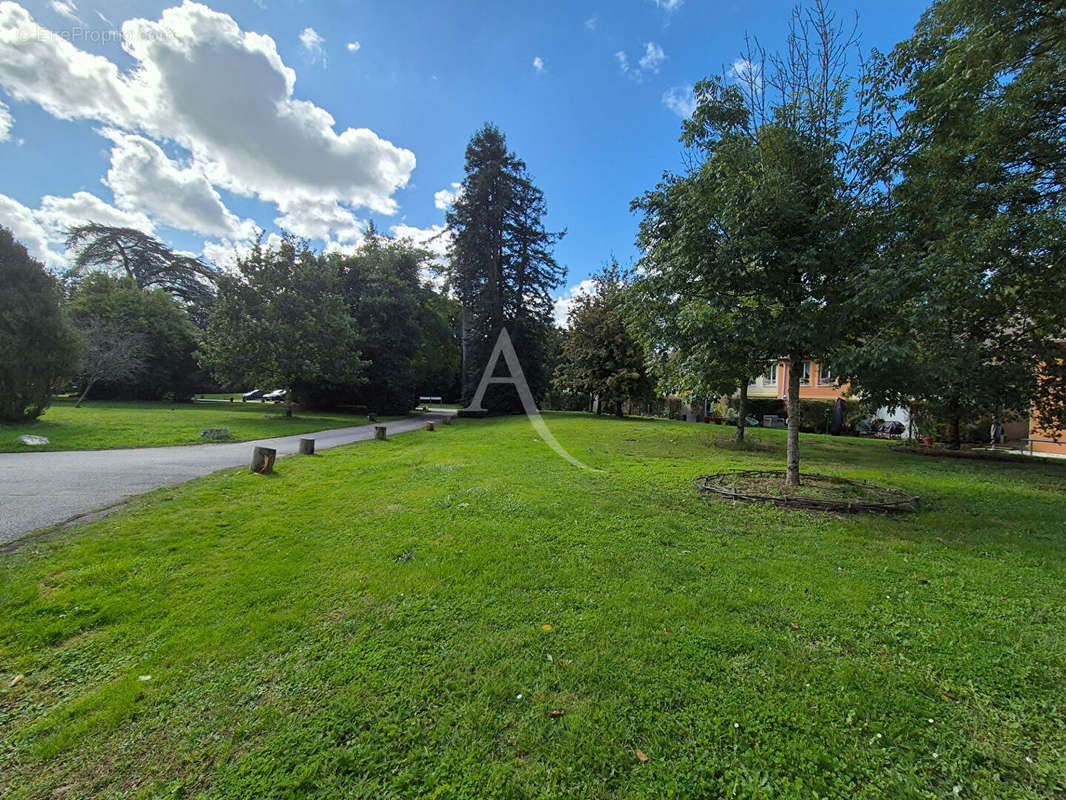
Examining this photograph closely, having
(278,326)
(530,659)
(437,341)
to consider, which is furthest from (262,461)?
(437,341)

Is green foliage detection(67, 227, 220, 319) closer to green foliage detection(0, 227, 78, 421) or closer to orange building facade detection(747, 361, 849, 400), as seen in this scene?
green foliage detection(0, 227, 78, 421)

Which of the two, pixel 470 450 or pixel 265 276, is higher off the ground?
pixel 265 276

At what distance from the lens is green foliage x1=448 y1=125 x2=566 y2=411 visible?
24.1 m

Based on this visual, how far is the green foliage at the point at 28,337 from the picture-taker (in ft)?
37.9

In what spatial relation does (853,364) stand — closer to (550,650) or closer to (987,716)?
(987,716)

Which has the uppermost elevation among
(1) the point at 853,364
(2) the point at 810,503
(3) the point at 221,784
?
(1) the point at 853,364

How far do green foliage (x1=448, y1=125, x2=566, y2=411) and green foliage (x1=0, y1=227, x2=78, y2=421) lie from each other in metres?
16.0

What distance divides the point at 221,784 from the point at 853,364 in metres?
7.06

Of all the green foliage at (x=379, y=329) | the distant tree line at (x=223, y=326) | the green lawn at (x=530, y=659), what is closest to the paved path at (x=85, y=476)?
the green lawn at (x=530, y=659)

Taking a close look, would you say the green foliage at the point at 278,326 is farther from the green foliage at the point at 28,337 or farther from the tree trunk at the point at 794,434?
the tree trunk at the point at 794,434

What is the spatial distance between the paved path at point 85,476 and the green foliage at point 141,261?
29.6 m

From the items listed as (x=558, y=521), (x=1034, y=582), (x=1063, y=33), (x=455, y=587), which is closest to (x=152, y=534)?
(x=455, y=587)

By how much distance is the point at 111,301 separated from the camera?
78.4 feet

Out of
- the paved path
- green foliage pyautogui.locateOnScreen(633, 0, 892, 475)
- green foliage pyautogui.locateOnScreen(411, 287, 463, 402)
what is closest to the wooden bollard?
the paved path
